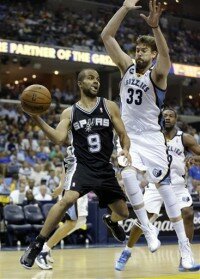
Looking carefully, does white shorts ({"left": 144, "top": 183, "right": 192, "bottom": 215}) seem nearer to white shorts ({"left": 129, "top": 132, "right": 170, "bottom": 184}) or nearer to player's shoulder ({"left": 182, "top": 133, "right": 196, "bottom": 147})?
player's shoulder ({"left": 182, "top": 133, "right": 196, "bottom": 147})

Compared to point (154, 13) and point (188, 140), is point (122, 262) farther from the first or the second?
point (154, 13)

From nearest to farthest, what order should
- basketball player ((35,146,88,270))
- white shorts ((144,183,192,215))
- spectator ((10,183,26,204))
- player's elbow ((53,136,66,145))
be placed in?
player's elbow ((53,136,66,145))
basketball player ((35,146,88,270))
white shorts ((144,183,192,215))
spectator ((10,183,26,204))

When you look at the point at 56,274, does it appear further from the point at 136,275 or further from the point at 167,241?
the point at 167,241

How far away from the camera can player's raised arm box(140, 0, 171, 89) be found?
5863 mm

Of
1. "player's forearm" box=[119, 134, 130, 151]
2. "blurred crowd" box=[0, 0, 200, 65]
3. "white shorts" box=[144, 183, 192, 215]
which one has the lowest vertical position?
"white shorts" box=[144, 183, 192, 215]

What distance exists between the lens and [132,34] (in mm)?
29781

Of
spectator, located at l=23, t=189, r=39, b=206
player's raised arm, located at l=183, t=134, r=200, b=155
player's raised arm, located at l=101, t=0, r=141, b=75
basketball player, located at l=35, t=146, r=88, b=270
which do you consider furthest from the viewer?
spectator, located at l=23, t=189, r=39, b=206

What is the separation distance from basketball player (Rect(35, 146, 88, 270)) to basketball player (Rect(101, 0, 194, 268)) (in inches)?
28.8

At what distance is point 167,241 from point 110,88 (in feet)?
52.8

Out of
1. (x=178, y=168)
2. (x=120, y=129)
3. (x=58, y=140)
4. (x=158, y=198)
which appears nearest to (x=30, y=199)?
(x=158, y=198)

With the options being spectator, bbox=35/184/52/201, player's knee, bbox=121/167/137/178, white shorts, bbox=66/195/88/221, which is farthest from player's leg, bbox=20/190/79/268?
spectator, bbox=35/184/52/201

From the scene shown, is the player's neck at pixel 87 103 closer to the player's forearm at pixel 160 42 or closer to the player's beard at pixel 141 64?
the player's beard at pixel 141 64

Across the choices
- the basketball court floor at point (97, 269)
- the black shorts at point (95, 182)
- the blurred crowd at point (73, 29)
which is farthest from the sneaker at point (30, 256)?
the blurred crowd at point (73, 29)

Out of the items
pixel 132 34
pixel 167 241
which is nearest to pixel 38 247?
pixel 167 241
